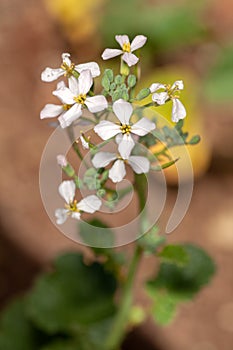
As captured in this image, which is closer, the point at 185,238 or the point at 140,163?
the point at 140,163

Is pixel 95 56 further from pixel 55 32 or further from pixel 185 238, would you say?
pixel 185 238

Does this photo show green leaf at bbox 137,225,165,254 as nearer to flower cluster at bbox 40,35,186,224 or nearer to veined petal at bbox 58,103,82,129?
flower cluster at bbox 40,35,186,224

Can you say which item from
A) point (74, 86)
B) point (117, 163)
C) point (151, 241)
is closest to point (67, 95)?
point (74, 86)

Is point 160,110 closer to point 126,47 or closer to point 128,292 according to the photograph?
point 128,292

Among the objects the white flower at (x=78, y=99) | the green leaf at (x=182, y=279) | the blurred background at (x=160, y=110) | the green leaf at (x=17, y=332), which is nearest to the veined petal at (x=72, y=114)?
the white flower at (x=78, y=99)

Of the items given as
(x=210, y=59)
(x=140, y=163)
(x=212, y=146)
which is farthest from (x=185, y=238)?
(x=140, y=163)

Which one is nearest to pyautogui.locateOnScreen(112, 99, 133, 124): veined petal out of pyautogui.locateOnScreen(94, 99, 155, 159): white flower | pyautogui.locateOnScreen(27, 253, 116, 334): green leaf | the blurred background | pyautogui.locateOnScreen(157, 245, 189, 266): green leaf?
pyautogui.locateOnScreen(94, 99, 155, 159): white flower
